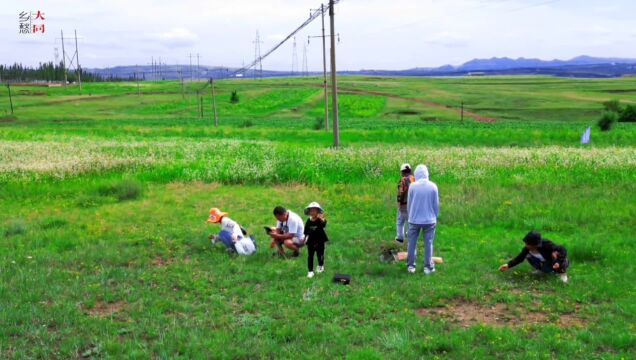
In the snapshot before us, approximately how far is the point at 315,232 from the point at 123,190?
36.1 ft

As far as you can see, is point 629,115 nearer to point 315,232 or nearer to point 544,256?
point 544,256

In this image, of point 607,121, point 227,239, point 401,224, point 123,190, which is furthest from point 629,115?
point 227,239

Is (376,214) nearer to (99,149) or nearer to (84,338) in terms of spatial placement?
(84,338)

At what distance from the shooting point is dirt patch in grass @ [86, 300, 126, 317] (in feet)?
27.2

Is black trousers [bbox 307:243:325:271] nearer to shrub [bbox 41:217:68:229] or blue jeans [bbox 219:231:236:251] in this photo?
blue jeans [bbox 219:231:236:251]

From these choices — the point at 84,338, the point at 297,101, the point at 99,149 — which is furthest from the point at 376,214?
the point at 297,101

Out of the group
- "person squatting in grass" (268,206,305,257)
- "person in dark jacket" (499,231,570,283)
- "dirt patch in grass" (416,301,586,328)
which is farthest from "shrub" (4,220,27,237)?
"person in dark jacket" (499,231,570,283)

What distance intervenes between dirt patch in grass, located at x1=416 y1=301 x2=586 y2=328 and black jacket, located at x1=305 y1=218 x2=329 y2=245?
2349 millimetres

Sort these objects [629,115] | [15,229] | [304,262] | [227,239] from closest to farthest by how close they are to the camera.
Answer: [304,262], [227,239], [15,229], [629,115]

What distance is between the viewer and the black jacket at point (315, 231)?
9.68m

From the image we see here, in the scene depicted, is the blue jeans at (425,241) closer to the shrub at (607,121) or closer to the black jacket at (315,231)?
the black jacket at (315,231)

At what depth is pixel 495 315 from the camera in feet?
26.7

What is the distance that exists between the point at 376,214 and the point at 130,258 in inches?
283

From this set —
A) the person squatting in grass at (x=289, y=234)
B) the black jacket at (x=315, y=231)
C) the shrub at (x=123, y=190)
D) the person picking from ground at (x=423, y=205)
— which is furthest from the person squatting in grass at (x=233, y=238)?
the shrub at (x=123, y=190)
